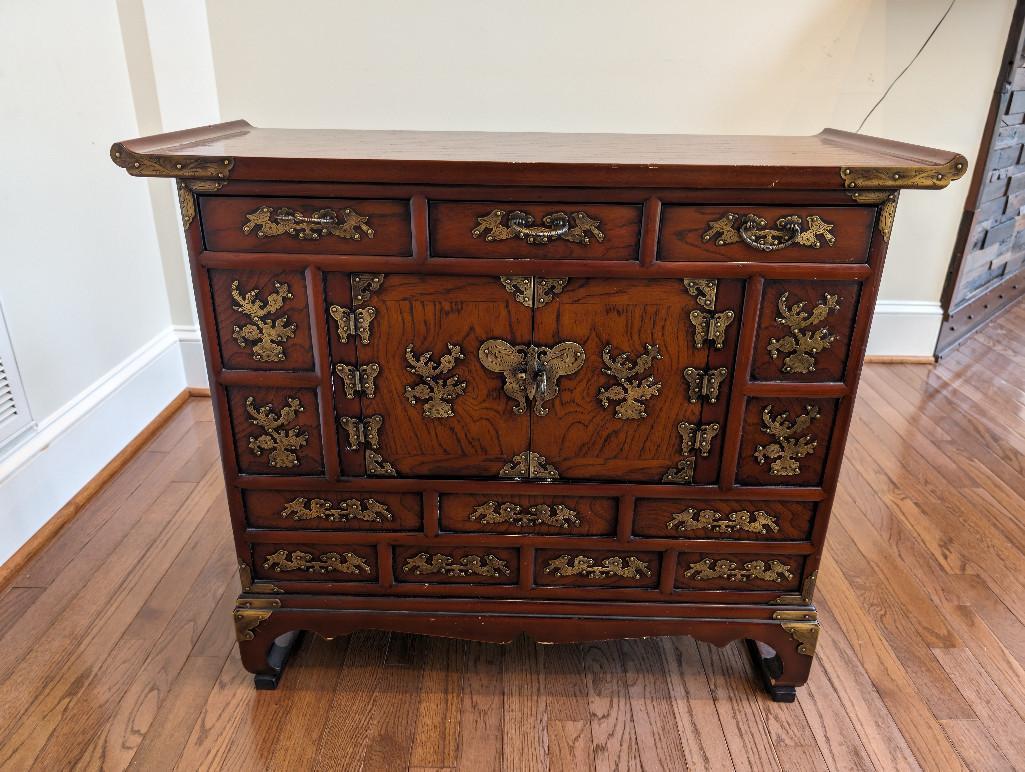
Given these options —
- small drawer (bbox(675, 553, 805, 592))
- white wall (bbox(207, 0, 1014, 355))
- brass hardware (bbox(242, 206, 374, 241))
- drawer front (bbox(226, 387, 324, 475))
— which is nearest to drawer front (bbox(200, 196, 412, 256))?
brass hardware (bbox(242, 206, 374, 241))

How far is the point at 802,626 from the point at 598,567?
0.38 metres

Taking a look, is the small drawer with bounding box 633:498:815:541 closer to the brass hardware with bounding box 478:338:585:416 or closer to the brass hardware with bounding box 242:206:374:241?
the brass hardware with bounding box 478:338:585:416

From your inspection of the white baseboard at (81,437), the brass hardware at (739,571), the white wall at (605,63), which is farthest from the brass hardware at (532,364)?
the white wall at (605,63)

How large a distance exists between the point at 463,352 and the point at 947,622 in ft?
4.03

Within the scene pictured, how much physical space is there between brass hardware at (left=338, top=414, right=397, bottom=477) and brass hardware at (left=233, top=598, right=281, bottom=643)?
1.09 feet

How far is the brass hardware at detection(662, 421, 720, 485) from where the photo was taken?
50.1 inches

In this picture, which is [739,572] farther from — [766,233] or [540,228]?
[540,228]

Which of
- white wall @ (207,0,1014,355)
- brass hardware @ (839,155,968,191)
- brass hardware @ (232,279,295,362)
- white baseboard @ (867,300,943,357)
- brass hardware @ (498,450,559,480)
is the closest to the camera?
brass hardware @ (839,155,968,191)

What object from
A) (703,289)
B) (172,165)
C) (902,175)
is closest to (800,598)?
(703,289)

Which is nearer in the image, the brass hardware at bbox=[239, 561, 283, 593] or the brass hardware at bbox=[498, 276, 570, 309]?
the brass hardware at bbox=[498, 276, 570, 309]

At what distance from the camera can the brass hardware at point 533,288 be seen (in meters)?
1.19

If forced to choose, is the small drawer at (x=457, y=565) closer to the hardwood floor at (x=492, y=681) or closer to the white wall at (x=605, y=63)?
the hardwood floor at (x=492, y=681)

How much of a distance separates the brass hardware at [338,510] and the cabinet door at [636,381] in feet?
0.99

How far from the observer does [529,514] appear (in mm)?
1350
